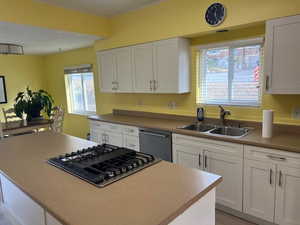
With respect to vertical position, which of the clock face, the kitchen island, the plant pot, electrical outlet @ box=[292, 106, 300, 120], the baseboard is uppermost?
the clock face

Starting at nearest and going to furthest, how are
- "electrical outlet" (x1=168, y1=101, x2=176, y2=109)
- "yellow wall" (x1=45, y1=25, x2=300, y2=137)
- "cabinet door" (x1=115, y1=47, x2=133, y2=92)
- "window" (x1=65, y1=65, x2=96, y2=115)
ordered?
"yellow wall" (x1=45, y1=25, x2=300, y2=137)
"electrical outlet" (x1=168, y1=101, x2=176, y2=109)
"cabinet door" (x1=115, y1=47, x2=133, y2=92)
"window" (x1=65, y1=65, x2=96, y2=115)

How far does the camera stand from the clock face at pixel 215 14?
2.51 meters

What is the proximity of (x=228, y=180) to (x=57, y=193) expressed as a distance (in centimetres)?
177

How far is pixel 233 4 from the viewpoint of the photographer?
8.00 feet

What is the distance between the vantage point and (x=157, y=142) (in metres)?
2.86

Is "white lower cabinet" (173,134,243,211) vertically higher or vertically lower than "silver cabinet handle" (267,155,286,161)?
lower

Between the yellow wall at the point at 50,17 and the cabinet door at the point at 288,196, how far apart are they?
3293mm

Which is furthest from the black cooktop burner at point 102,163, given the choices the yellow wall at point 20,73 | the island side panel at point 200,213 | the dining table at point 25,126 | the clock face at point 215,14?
the yellow wall at point 20,73

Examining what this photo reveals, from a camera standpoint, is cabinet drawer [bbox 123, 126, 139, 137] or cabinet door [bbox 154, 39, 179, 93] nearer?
cabinet door [bbox 154, 39, 179, 93]

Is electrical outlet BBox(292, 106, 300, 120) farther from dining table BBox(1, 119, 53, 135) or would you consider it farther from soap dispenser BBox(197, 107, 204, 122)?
dining table BBox(1, 119, 53, 135)

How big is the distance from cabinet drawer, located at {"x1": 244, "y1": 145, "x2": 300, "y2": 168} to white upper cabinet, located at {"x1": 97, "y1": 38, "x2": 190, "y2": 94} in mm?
1290

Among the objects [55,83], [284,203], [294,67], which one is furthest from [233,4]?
[55,83]

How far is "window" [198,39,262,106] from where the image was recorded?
2662 millimetres

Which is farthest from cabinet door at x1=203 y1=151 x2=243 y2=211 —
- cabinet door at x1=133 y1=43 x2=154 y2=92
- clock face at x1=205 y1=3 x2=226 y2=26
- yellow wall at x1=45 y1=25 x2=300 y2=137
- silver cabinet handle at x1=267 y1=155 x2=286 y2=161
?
clock face at x1=205 y1=3 x2=226 y2=26
